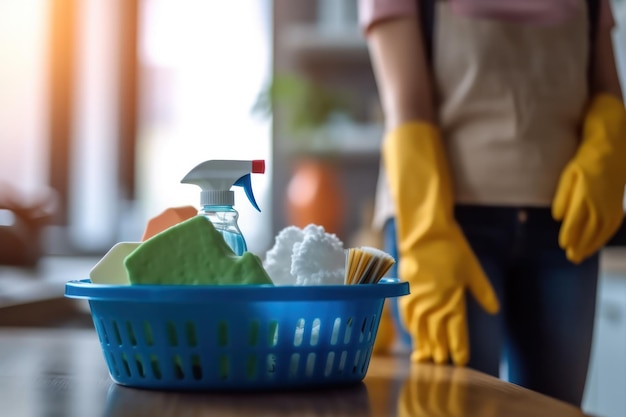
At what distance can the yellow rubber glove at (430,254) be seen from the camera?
0.95 m

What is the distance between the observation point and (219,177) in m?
0.67

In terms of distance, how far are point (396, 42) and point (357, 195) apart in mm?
1915

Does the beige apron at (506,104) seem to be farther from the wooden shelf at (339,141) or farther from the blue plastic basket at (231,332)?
the wooden shelf at (339,141)

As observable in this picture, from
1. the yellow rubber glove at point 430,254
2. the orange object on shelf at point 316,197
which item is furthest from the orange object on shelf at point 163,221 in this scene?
the orange object on shelf at point 316,197

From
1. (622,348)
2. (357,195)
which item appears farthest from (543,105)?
(357,195)

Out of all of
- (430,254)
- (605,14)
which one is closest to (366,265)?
(430,254)

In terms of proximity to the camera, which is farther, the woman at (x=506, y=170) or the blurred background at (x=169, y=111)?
the blurred background at (x=169, y=111)

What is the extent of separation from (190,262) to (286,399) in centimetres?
12

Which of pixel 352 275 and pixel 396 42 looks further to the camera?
pixel 396 42

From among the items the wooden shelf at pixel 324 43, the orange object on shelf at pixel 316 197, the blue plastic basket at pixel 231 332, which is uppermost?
the wooden shelf at pixel 324 43

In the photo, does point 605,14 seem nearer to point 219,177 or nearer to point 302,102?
point 219,177

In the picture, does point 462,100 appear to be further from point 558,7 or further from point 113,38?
point 113,38

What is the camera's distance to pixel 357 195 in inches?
117

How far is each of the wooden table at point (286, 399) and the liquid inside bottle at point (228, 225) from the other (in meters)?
0.13
